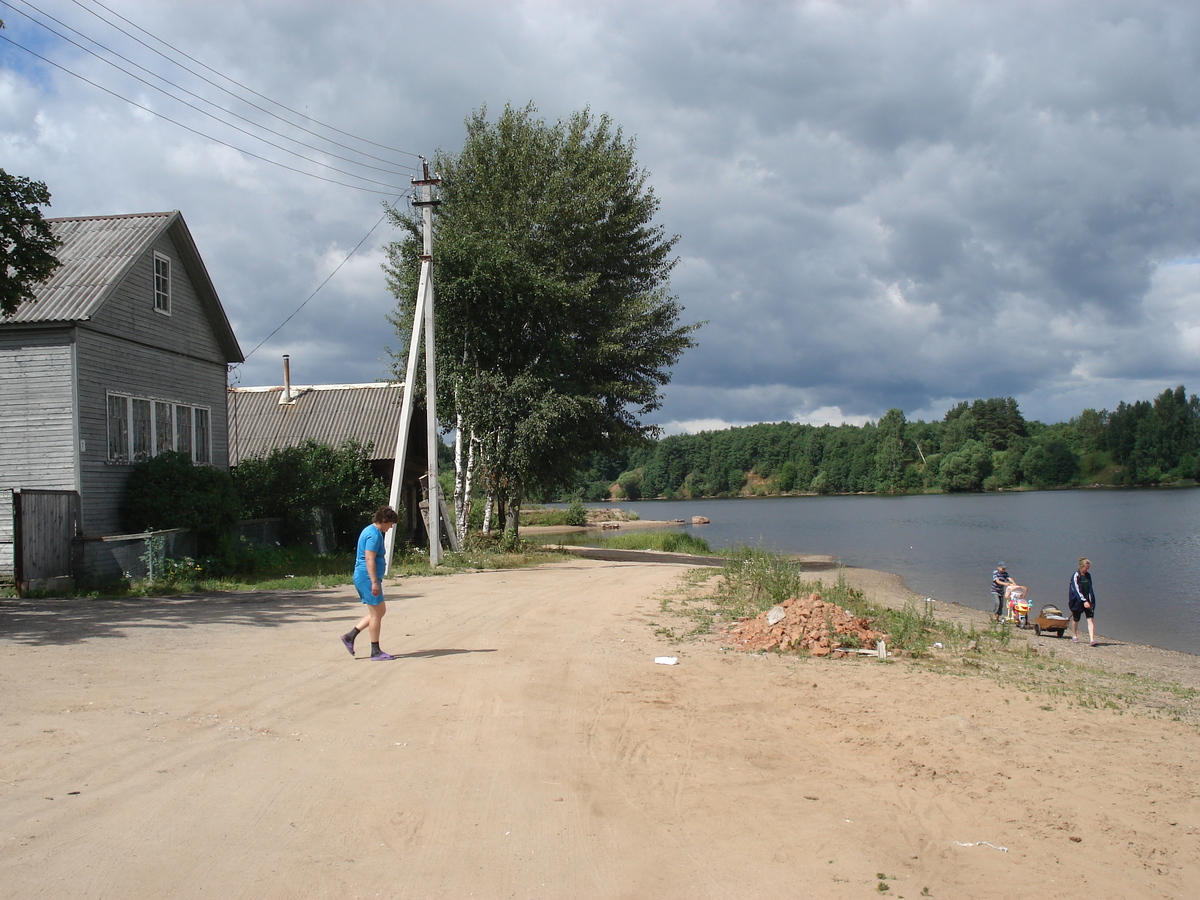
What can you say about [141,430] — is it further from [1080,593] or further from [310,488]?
[1080,593]

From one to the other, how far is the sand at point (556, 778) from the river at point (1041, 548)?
11.4 meters

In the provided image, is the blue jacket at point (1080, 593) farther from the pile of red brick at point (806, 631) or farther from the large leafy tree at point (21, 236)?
the large leafy tree at point (21, 236)

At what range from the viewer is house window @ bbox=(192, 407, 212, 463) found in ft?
69.8

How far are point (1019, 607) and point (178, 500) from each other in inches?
696

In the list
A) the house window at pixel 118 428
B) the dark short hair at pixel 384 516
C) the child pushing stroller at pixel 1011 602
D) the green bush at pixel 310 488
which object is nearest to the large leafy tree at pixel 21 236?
the house window at pixel 118 428

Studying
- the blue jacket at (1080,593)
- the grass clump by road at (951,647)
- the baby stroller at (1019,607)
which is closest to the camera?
the grass clump by road at (951,647)

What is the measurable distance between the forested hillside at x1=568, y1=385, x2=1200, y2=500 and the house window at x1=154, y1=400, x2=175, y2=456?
70.4m

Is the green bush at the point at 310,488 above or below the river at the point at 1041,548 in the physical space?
above

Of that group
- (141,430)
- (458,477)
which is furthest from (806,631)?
(458,477)

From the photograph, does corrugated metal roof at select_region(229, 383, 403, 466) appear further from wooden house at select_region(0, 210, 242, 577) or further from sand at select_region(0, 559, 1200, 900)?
sand at select_region(0, 559, 1200, 900)

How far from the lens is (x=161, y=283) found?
1988 centimetres

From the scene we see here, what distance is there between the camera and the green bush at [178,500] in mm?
17812

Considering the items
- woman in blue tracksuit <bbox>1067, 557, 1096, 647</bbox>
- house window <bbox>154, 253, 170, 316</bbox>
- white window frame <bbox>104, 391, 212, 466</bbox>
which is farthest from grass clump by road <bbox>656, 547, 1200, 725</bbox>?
house window <bbox>154, 253, 170, 316</bbox>

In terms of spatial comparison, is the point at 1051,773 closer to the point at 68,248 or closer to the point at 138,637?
the point at 138,637
